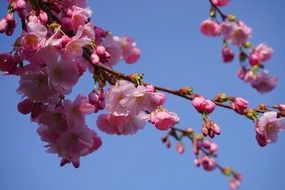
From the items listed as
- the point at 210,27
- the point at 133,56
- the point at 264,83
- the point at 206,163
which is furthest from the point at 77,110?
the point at 264,83

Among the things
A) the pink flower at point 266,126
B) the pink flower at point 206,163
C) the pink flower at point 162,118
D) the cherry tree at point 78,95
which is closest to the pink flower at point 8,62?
the cherry tree at point 78,95

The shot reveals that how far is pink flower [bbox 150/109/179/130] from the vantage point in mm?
2227

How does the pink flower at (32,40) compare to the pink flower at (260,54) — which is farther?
the pink flower at (260,54)

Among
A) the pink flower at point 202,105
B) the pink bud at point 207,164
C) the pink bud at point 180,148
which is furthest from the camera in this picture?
the pink bud at point 207,164

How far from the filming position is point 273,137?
8.23ft

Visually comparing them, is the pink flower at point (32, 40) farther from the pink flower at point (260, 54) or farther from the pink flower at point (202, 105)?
the pink flower at point (260, 54)

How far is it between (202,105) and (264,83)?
536 centimetres

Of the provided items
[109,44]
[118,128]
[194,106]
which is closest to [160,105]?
[194,106]

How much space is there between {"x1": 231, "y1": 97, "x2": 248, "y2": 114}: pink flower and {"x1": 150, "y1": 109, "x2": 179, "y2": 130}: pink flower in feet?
1.40

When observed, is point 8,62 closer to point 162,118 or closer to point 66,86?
point 66,86

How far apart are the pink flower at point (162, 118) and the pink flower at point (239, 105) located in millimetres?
428

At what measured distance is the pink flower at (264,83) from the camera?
685cm

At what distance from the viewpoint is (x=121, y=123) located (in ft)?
7.71

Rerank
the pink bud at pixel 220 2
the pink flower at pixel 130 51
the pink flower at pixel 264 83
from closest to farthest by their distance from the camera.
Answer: the pink flower at pixel 130 51, the pink bud at pixel 220 2, the pink flower at pixel 264 83
